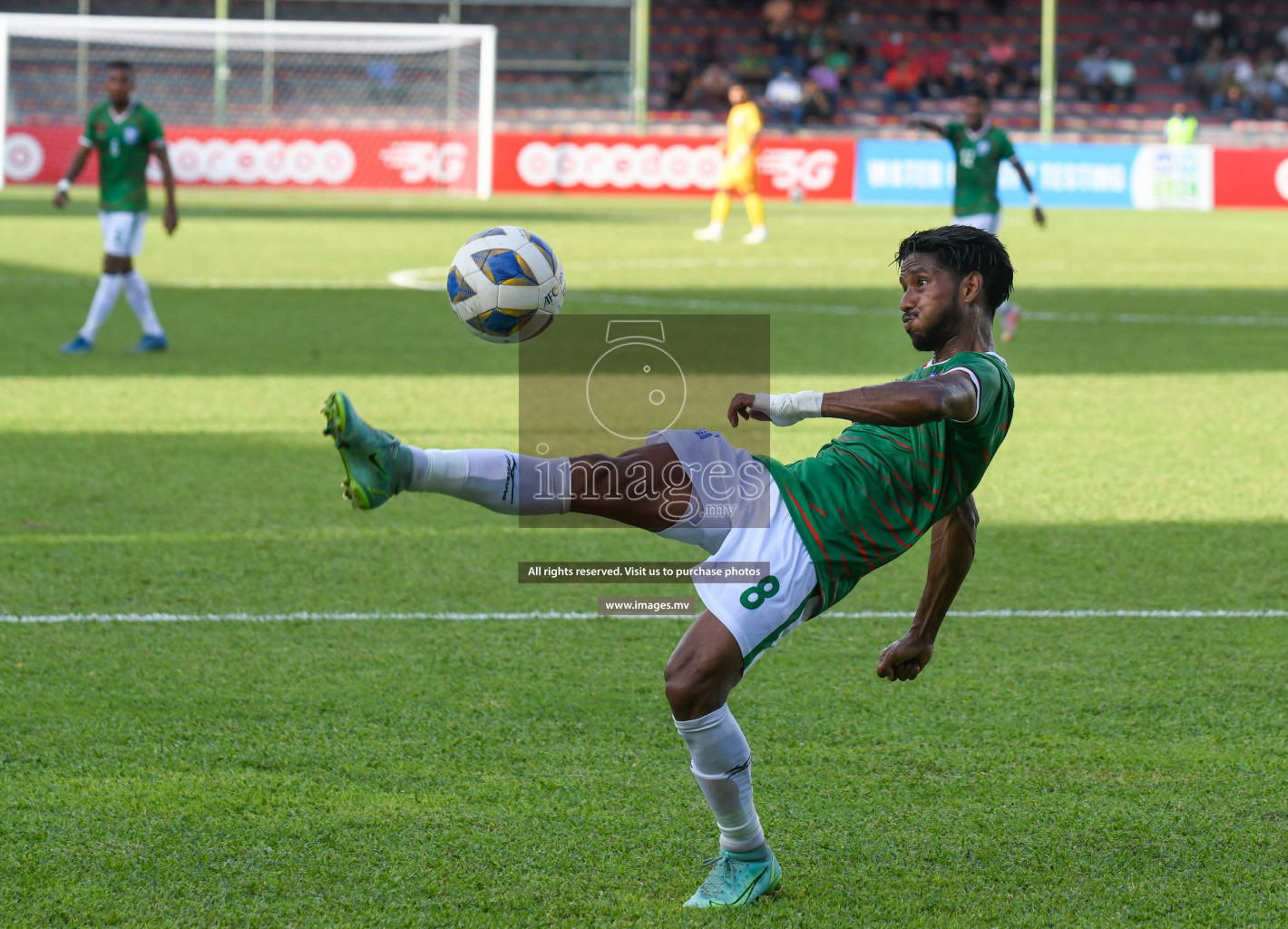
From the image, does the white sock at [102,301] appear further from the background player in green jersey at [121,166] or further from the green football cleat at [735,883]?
the green football cleat at [735,883]

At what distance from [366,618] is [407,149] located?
28132mm

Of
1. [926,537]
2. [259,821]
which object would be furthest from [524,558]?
[259,821]

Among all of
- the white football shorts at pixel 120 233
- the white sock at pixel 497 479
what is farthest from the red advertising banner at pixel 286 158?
the white sock at pixel 497 479

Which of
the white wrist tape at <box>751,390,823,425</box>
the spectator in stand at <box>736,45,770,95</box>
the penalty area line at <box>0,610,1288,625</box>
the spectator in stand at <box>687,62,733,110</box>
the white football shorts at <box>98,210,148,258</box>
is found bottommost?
the penalty area line at <box>0,610,1288,625</box>

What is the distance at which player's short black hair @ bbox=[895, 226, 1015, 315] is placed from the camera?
3.38m

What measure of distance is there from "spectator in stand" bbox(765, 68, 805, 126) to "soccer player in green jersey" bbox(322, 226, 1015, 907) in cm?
3338

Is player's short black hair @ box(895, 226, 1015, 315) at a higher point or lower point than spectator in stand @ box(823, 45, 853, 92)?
lower

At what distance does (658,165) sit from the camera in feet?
107

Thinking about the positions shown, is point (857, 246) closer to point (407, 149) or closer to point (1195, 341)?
point (1195, 341)

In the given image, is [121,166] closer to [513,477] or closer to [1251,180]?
[513,477]

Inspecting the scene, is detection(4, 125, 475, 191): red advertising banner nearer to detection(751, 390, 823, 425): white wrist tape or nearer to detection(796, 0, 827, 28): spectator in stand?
detection(796, 0, 827, 28): spectator in stand

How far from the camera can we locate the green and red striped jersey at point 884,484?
3250 mm

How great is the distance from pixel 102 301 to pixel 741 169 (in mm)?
12168

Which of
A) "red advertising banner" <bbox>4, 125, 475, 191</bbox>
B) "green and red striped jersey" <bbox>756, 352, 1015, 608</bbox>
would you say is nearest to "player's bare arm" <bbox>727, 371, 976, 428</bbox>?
"green and red striped jersey" <bbox>756, 352, 1015, 608</bbox>
